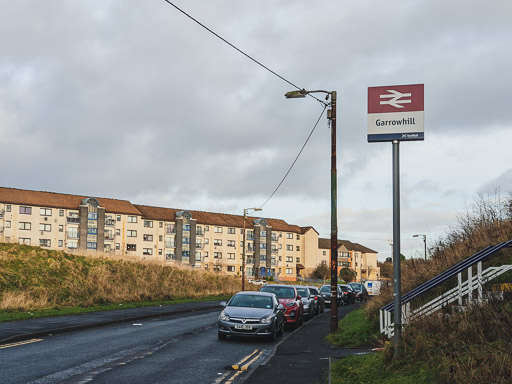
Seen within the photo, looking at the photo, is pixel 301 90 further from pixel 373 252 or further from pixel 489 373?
pixel 373 252

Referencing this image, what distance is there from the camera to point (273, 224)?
119875 millimetres

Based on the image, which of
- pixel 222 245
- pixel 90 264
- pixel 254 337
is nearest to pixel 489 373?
pixel 254 337

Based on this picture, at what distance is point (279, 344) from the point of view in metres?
15.3

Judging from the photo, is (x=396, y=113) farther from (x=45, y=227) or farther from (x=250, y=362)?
(x=45, y=227)

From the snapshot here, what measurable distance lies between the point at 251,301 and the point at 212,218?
93490 millimetres

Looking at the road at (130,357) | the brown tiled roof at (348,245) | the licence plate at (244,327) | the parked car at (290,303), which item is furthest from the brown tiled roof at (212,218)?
the licence plate at (244,327)

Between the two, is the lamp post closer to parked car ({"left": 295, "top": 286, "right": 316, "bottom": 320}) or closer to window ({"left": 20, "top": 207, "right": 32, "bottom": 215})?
parked car ({"left": 295, "top": 286, "right": 316, "bottom": 320})

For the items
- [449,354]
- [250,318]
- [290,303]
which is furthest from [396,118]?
[290,303]

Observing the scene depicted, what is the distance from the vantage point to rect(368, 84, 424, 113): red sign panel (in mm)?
8664

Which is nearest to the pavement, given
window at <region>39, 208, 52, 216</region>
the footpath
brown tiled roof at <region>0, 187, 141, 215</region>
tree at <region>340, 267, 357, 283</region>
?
the footpath

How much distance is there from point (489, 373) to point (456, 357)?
93 cm

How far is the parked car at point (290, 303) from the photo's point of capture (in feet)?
67.5

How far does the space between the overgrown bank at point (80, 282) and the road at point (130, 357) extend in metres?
8.68

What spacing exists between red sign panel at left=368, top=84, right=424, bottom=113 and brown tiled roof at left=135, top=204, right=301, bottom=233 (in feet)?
304
